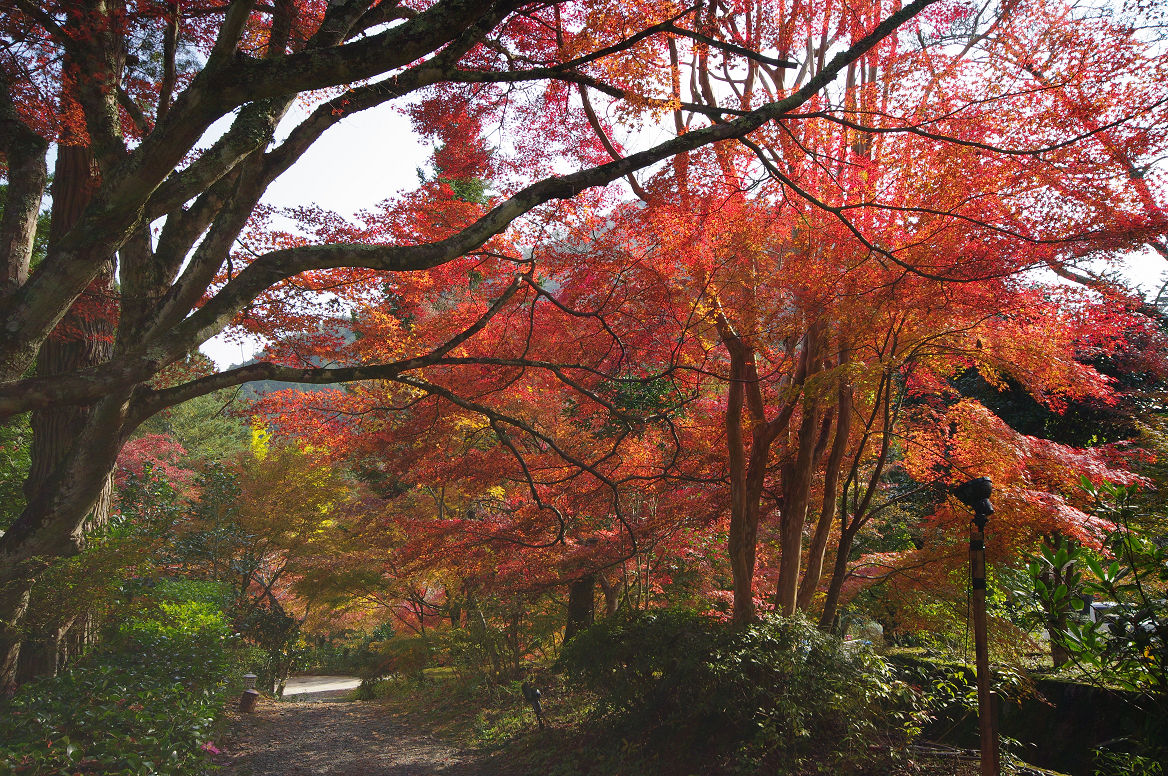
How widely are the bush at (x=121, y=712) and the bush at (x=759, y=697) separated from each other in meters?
3.61

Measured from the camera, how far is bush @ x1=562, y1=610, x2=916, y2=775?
14.6 ft

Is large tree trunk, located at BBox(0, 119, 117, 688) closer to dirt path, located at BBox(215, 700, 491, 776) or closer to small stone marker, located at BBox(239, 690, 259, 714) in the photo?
dirt path, located at BBox(215, 700, 491, 776)

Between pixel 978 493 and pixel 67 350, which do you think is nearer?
pixel 978 493

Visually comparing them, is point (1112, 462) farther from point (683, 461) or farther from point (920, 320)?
point (683, 461)

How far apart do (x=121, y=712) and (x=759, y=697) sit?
4.56 m

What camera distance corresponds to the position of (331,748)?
8.27m

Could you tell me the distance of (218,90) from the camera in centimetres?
286

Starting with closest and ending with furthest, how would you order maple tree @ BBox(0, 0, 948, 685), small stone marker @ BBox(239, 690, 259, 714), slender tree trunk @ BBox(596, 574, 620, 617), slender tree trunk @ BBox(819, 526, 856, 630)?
maple tree @ BBox(0, 0, 948, 685) → slender tree trunk @ BBox(819, 526, 856, 630) → slender tree trunk @ BBox(596, 574, 620, 617) → small stone marker @ BBox(239, 690, 259, 714)

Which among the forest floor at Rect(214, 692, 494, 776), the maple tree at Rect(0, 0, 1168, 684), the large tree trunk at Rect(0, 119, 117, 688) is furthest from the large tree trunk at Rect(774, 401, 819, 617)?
the large tree trunk at Rect(0, 119, 117, 688)

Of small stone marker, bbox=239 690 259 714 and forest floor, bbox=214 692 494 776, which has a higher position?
small stone marker, bbox=239 690 259 714

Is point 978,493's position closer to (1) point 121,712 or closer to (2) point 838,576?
(2) point 838,576

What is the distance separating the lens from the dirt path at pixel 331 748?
6883 mm

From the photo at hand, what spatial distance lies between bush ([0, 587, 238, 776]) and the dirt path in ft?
4.06

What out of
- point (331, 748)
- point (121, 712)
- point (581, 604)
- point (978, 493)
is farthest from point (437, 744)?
point (978, 493)
